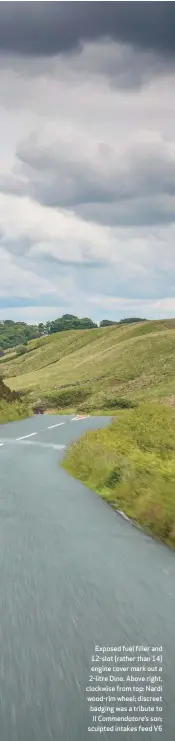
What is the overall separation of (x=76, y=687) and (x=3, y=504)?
9.47 m

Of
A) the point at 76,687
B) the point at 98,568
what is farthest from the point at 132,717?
the point at 98,568

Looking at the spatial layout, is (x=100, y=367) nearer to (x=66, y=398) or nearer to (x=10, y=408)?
(x=66, y=398)

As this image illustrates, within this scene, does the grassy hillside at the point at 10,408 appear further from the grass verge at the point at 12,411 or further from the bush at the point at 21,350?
the bush at the point at 21,350

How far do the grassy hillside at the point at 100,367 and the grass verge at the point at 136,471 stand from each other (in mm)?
29925

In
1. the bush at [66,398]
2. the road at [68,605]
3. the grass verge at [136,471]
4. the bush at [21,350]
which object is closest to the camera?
the road at [68,605]

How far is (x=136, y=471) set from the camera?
1600 centimetres

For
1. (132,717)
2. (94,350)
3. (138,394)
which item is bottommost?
(132,717)

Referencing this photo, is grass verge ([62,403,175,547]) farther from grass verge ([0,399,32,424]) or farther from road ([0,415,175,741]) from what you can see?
grass verge ([0,399,32,424])

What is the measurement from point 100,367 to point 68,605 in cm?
11311

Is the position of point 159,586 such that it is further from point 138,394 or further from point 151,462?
point 138,394

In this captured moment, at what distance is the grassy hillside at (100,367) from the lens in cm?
8734

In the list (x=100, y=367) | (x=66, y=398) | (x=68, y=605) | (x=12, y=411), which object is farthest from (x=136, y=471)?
(x=100, y=367)

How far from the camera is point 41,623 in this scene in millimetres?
7344

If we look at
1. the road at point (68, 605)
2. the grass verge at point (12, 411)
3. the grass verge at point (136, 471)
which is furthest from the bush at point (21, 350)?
the road at point (68, 605)
